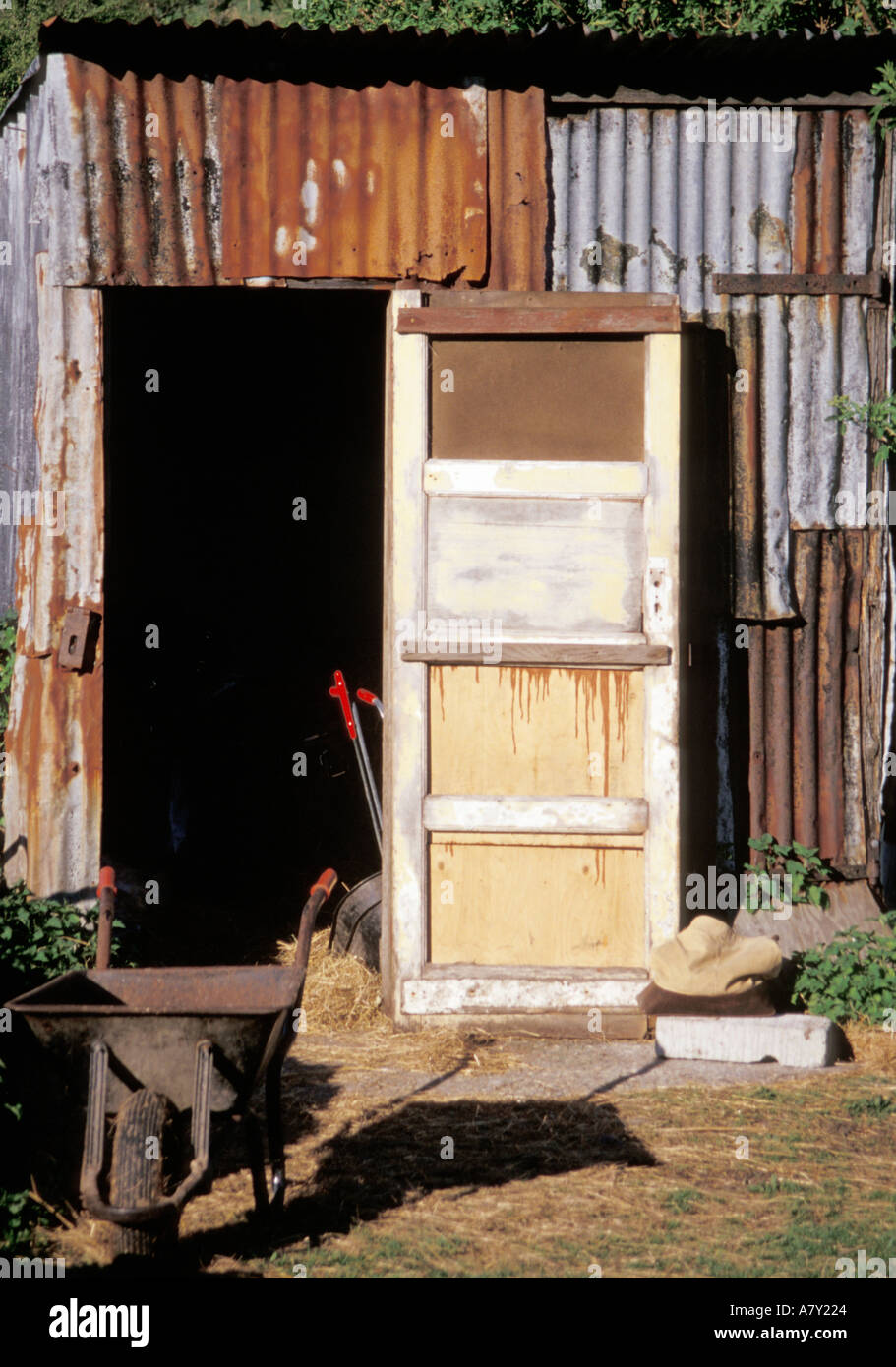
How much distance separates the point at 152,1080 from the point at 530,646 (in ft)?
10.1

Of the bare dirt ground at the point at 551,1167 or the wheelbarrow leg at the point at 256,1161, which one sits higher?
the wheelbarrow leg at the point at 256,1161

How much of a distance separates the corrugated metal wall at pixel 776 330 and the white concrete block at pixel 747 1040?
1.19m

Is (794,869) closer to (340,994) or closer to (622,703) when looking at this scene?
(622,703)

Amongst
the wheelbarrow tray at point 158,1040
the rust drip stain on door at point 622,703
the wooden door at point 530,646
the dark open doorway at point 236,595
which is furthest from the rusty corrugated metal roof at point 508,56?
the wheelbarrow tray at point 158,1040

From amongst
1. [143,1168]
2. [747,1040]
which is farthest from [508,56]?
[143,1168]

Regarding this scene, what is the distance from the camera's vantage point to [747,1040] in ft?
20.0

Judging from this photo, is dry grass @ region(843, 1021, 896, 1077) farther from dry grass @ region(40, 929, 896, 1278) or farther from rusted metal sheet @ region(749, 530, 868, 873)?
rusted metal sheet @ region(749, 530, 868, 873)

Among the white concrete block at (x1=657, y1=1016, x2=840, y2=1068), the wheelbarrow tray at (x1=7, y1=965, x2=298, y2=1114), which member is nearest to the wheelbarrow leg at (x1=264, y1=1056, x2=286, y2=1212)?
the wheelbarrow tray at (x1=7, y1=965, x2=298, y2=1114)

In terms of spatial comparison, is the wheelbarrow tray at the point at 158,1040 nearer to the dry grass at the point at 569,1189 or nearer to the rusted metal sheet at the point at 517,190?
the dry grass at the point at 569,1189

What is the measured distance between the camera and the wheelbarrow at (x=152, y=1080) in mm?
3641

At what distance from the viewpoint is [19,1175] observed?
4.56 metres

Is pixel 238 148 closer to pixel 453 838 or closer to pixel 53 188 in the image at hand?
pixel 53 188

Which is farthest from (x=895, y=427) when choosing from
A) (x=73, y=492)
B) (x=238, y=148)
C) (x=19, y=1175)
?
(x=19, y=1175)
